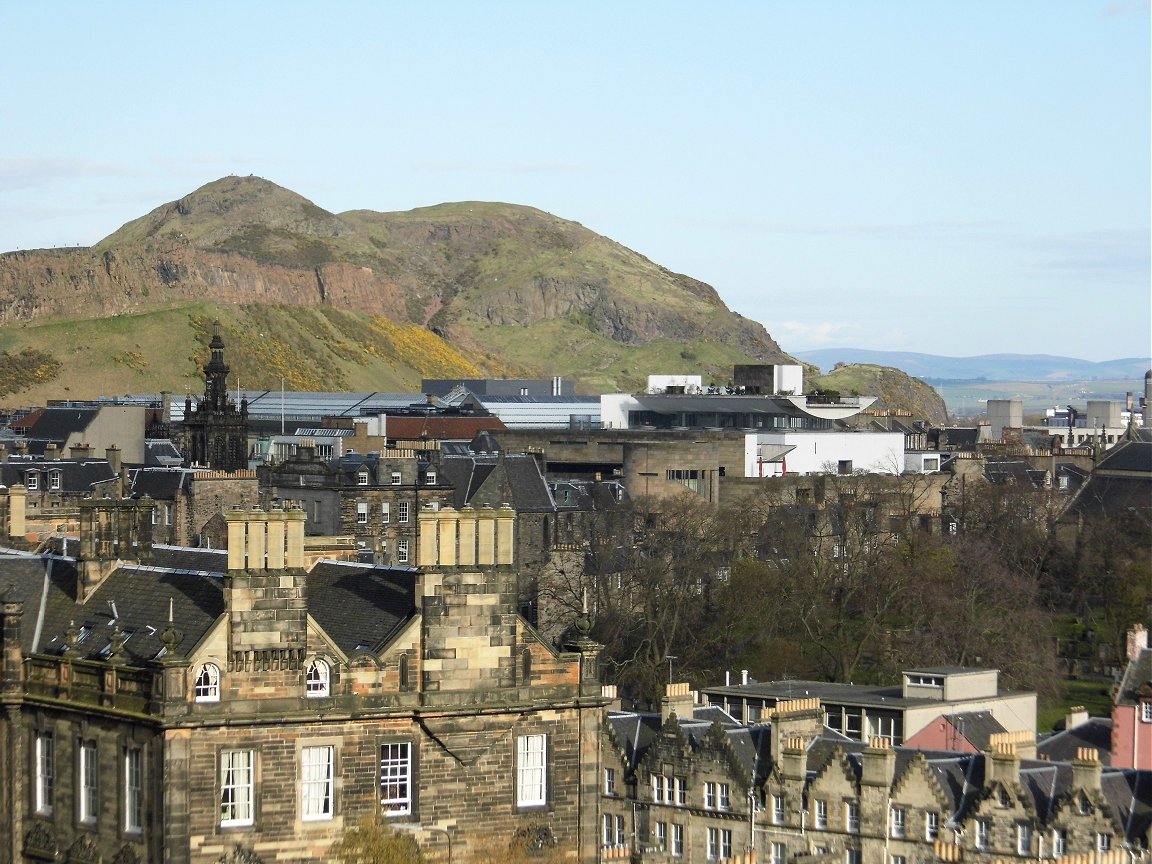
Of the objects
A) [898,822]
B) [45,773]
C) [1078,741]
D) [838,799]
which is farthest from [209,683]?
[1078,741]

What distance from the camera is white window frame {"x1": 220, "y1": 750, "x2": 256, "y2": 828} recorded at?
4722 centimetres

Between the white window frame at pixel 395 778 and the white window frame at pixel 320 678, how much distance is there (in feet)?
5.22

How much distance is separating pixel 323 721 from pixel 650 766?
2260 centimetres

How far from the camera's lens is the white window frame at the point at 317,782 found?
48000 mm

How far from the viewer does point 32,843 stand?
2002 inches

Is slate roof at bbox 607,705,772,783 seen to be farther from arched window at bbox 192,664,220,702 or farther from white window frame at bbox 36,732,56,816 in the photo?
arched window at bbox 192,664,220,702

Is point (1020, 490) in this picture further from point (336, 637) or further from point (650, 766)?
point (336, 637)

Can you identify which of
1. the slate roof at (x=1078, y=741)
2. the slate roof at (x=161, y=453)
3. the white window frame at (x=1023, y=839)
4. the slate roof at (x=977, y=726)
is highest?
the slate roof at (x=161, y=453)

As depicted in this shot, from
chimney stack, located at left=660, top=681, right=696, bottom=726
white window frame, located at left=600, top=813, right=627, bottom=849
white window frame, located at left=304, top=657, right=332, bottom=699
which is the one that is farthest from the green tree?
chimney stack, located at left=660, top=681, right=696, bottom=726

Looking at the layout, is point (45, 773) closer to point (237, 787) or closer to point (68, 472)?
point (237, 787)

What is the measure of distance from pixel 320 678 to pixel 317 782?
198 centimetres

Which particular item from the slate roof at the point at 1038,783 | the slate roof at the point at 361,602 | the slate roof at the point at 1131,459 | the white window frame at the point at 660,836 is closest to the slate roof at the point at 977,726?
the slate roof at the point at 1038,783

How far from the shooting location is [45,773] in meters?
50.9

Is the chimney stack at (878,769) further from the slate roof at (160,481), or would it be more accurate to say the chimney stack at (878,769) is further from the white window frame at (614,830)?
the slate roof at (160,481)
